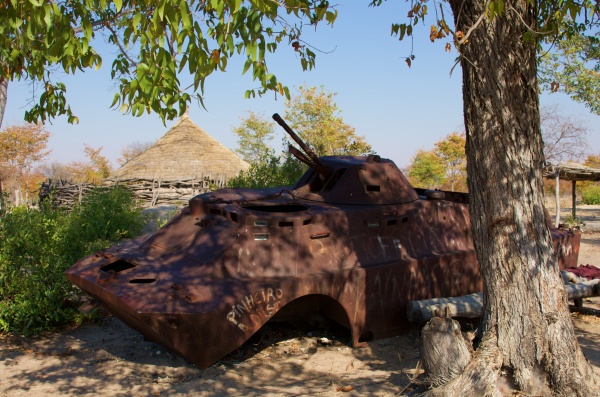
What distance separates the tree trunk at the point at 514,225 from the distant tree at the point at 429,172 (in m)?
33.1

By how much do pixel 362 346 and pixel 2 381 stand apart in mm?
3750

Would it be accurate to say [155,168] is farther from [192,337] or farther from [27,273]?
[192,337]

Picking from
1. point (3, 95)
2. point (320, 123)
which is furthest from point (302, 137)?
point (3, 95)

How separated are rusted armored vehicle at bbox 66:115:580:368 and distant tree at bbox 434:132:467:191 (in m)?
31.5

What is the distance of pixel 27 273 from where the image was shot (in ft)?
25.2

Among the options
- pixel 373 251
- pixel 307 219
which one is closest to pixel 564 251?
pixel 373 251

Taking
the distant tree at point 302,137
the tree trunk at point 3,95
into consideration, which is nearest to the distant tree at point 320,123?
the distant tree at point 302,137

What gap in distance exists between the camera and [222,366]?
237 inches

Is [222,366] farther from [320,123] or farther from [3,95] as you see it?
[320,123]

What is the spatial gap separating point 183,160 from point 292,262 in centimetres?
1668

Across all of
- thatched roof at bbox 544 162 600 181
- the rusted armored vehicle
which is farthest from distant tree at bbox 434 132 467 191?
the rusted armored vehicle

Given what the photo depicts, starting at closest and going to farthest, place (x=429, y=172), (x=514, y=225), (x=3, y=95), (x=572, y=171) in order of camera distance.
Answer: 1. (x=514, y=225)
2. (x=3, y=95)
3. (x=572, y=171)
4. (x=429, y=172)

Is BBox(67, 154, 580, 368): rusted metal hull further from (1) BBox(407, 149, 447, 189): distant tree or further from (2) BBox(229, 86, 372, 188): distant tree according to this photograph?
(1) BBox(407, 149, 447, 189): distant tree

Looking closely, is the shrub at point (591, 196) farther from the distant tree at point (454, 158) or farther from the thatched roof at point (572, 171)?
the thatched roof at point (572, 171)
